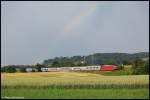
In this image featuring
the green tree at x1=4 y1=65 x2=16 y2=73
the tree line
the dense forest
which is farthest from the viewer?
the dense forest

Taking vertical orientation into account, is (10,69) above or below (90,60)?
below

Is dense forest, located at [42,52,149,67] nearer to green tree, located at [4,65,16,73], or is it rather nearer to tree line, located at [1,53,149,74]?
tree line, located at [1,53,149,74]

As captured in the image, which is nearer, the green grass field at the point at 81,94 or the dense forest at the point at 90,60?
the green grass field at the point at 81,94

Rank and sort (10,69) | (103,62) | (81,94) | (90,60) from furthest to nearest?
(90,60)
(103,62)
(10,69)
(81,94)

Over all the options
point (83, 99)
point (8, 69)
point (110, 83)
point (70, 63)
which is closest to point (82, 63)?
point (70, 63)

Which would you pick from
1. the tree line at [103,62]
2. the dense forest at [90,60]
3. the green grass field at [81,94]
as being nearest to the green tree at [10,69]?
the tree line at [103,62]

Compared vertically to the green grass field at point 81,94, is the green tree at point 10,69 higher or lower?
lower

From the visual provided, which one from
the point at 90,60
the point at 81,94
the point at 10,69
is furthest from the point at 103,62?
the point at 81,94

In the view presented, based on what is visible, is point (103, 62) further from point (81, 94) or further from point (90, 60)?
point (81, 94)

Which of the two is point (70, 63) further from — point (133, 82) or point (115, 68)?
point (133, 82)

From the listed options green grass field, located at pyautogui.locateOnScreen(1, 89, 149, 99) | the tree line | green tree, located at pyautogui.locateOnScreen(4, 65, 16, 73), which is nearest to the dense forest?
→ the tree line

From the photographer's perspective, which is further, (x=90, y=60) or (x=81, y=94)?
(x=90, y=60)

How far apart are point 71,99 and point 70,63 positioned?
324 ft

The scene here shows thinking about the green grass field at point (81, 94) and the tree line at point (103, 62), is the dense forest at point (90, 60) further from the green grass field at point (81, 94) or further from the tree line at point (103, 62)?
the green grass field at point (81, 94)
